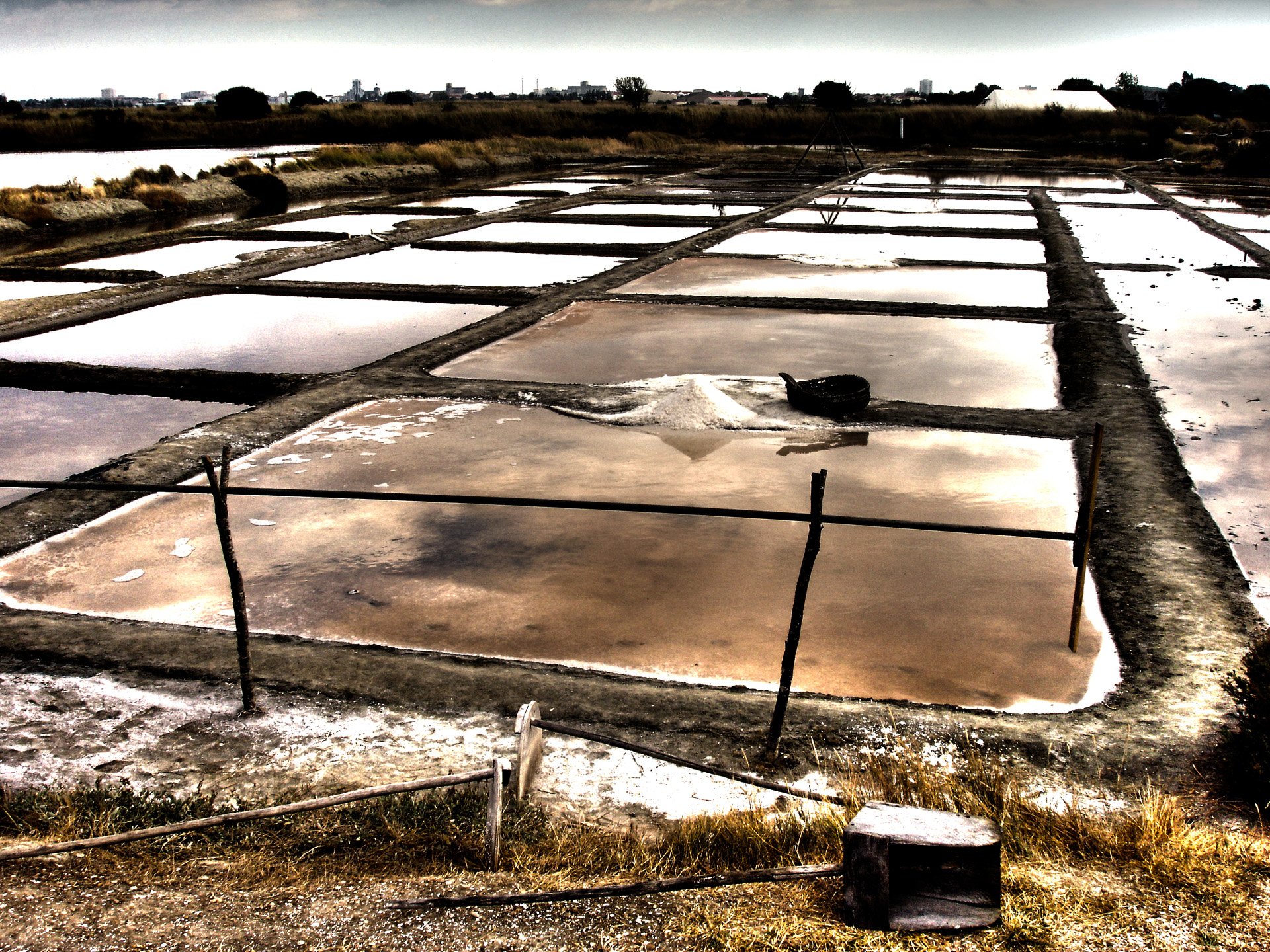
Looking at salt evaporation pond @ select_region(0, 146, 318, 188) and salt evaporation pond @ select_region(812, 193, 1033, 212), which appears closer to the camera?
salt evaporation pond @ select_region(812, 193, 1033, 212)

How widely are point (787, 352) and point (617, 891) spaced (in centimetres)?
704

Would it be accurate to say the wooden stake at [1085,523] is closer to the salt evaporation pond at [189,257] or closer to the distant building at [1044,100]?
the salt evaporation pond at [189,257]

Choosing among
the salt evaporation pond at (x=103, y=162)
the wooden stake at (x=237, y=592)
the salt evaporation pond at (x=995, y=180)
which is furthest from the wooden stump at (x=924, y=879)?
the salt evaporation pond at (x=103, y=162)

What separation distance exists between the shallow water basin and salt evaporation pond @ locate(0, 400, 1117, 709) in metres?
8.09

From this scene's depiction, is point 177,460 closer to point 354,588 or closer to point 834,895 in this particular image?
point 354,588

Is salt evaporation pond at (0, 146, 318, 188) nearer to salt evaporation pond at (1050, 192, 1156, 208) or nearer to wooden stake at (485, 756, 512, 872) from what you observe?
salt evaporation pond at (1050, 192, 1156, 208)

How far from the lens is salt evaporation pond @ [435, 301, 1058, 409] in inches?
330

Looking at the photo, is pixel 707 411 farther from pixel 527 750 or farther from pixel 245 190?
pixel 245 190

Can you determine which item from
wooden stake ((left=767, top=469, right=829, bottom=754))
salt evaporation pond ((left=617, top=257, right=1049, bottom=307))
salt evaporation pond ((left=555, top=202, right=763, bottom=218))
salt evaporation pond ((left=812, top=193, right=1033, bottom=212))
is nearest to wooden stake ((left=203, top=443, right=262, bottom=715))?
wooden stake ((left=767, top=469, right=829, bottom=754))

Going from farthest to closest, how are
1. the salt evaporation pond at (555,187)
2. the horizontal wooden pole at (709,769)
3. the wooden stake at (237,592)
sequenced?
the salt evaporation pond at (555,187) → the wooden stake at (237,592) → the horizontal wooden pole at (709,769)

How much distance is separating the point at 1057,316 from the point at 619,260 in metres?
6.01

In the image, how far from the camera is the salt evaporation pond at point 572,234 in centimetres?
1628

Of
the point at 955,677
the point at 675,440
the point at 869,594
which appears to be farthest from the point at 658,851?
the point at 675,440

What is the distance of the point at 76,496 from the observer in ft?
Answer: 19.8
